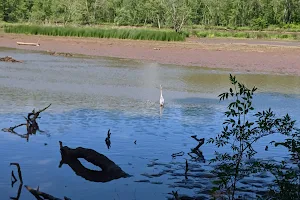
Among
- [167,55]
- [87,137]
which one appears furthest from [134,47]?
[87,137]

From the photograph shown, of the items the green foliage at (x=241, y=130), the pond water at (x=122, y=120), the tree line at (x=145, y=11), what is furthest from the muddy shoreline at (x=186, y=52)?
the tree line at (x=145, y=11)

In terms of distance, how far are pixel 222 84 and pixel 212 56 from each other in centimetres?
1348

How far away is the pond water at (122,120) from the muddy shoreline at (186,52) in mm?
4157

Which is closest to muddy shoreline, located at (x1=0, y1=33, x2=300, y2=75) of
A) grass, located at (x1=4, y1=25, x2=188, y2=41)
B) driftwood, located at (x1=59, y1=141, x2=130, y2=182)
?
grass, located at (x1=4, y1=25, x2=188, y2=41)

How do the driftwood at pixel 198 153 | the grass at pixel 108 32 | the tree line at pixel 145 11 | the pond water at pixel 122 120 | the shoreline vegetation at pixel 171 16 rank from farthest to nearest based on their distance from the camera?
the tree line at pixel 145 11
the shoreline vegetation at pixel 171 16
the grass at pixel 108 32
the driftwood at pixel 198 153
the pond water at pixel 122 120

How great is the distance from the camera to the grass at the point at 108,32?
48.2 metres

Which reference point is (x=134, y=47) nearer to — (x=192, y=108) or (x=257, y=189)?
(x=192, y=108)

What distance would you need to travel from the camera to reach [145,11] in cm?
7994

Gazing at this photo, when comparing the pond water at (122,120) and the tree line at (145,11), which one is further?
the tree line at (145,11)

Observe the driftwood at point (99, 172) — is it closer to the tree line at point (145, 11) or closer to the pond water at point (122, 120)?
the pond water at point (122, 120)

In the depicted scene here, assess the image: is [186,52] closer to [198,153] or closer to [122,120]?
[122,120]

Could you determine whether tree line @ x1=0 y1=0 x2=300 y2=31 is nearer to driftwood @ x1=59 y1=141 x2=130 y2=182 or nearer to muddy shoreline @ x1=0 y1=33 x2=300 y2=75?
muddy shoreline @ x1=0 y1=33 x2=300 y2=75

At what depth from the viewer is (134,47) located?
4128cm

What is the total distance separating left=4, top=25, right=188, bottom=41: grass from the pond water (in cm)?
2138
